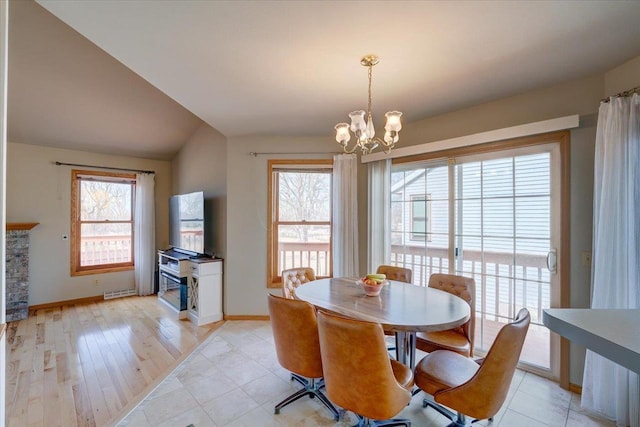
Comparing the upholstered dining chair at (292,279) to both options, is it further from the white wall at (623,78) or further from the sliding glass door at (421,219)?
the white wall at (623,78)

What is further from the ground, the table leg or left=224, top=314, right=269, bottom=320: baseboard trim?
the table leg

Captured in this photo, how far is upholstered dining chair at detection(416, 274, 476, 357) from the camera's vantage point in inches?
84.7

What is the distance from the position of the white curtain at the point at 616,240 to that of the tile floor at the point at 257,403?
19 centimetres

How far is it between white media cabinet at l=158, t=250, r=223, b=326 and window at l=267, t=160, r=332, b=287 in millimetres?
882

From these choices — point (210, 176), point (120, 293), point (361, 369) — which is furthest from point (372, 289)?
point (120, 293)

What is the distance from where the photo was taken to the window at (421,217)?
10.7 ft

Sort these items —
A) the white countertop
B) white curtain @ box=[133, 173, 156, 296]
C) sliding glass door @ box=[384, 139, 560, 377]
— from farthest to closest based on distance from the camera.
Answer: white curtain @ box=[133, 173, 156, 296] → sliding glass door @ box=[384, 139, 560, 377] → the white countertop

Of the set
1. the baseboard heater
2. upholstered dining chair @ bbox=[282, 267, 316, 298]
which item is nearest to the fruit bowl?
upholstered dining chair @ bbox=[282, 267, 316, 298]

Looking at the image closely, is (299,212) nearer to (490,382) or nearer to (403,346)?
(403,346)

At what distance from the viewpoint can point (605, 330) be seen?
2.53 feet

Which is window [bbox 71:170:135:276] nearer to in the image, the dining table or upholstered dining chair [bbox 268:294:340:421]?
the dining table

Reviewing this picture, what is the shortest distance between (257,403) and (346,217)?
2.31m

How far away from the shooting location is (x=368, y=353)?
1.44 metres

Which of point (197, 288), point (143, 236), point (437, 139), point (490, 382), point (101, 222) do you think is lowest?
point (197, 288)
